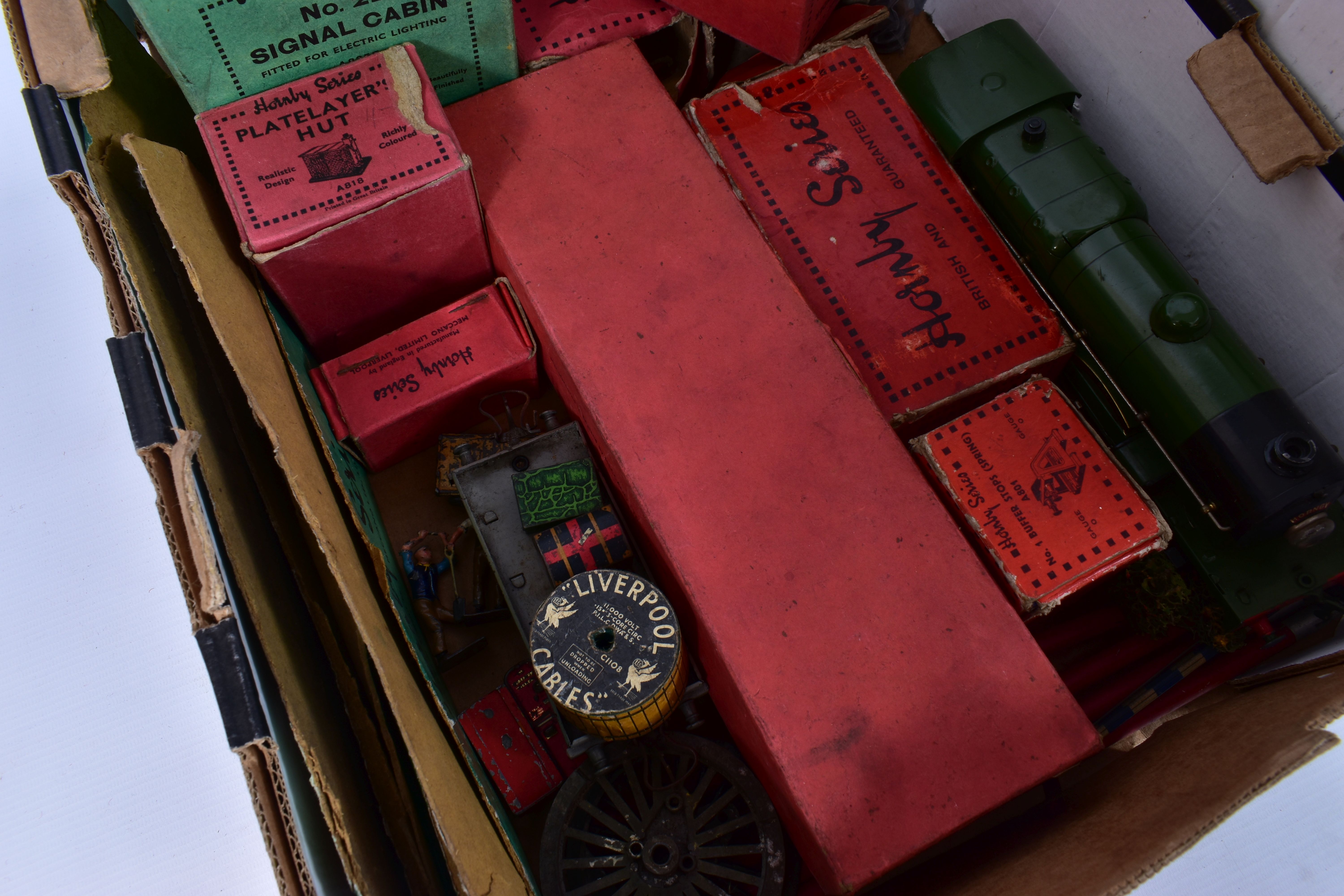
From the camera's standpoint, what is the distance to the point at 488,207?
181 centimetres

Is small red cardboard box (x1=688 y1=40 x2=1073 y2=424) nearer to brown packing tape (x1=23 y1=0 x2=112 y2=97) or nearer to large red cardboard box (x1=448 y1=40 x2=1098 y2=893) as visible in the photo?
large red cardboard box (x1=448 y1=40 x2=1098 y2=893)

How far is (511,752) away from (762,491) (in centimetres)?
74

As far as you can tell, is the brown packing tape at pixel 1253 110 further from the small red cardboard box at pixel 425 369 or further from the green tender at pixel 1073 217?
the small red cardboard box at pixel 425 369

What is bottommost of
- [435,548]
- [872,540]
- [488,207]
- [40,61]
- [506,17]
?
[872,540]

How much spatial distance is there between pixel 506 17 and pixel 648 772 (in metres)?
1.51

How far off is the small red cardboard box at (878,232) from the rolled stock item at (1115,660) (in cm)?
62

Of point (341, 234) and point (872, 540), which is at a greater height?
point (341, 234)

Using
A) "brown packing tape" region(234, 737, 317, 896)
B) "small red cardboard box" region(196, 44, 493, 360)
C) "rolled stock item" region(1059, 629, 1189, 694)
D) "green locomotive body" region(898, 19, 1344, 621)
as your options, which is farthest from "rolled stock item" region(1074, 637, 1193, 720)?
"small red cardboard box" region(196, 44, 493, 360)

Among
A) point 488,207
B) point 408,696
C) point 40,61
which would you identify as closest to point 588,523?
point 408,696

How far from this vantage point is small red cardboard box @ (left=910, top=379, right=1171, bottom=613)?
1.58 meters

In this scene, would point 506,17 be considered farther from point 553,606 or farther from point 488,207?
point 553,606

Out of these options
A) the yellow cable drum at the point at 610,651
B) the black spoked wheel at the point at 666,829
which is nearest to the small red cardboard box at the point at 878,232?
the yellow cable drum at the point at 610,651

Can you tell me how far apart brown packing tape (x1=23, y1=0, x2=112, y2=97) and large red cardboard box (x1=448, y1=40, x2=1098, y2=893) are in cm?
65

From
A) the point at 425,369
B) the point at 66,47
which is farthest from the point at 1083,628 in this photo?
the point at 66,47
